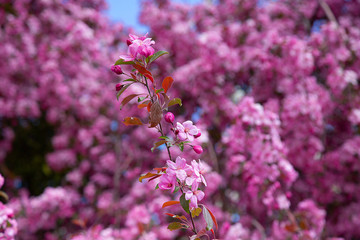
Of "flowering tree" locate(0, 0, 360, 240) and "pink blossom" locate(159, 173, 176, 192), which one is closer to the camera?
"pink blossom" locate(159, 173, 176, 192)

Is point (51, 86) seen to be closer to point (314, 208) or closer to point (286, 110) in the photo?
point (286, 110)

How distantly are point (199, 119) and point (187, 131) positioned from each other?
269 centimetres

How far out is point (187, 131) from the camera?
3.80 ft

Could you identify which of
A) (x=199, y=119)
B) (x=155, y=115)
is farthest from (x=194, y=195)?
(x=199, y=119)

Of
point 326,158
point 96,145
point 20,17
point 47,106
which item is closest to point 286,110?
point 326,158

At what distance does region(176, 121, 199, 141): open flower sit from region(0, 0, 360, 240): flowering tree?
1304mm

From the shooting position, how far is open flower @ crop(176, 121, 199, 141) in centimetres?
113

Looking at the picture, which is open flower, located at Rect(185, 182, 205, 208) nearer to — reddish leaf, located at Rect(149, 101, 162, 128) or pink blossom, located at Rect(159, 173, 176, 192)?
pink blossom, located at Rect(159, 173, 176, 192)

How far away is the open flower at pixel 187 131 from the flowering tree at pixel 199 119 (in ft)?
4.28

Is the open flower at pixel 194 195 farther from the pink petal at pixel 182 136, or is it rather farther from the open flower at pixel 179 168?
the pink petal at pixel 182 136

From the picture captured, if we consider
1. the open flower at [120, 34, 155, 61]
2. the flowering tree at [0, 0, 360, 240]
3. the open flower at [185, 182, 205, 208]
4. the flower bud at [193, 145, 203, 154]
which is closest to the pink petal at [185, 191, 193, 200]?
the open flower at [185, 182, 205, 208]

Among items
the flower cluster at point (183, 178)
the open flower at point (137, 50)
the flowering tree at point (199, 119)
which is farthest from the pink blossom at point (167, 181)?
the flowering tree at point (199, 119)

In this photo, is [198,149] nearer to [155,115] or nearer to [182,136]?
[182,136]

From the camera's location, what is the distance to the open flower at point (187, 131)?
1131mm
